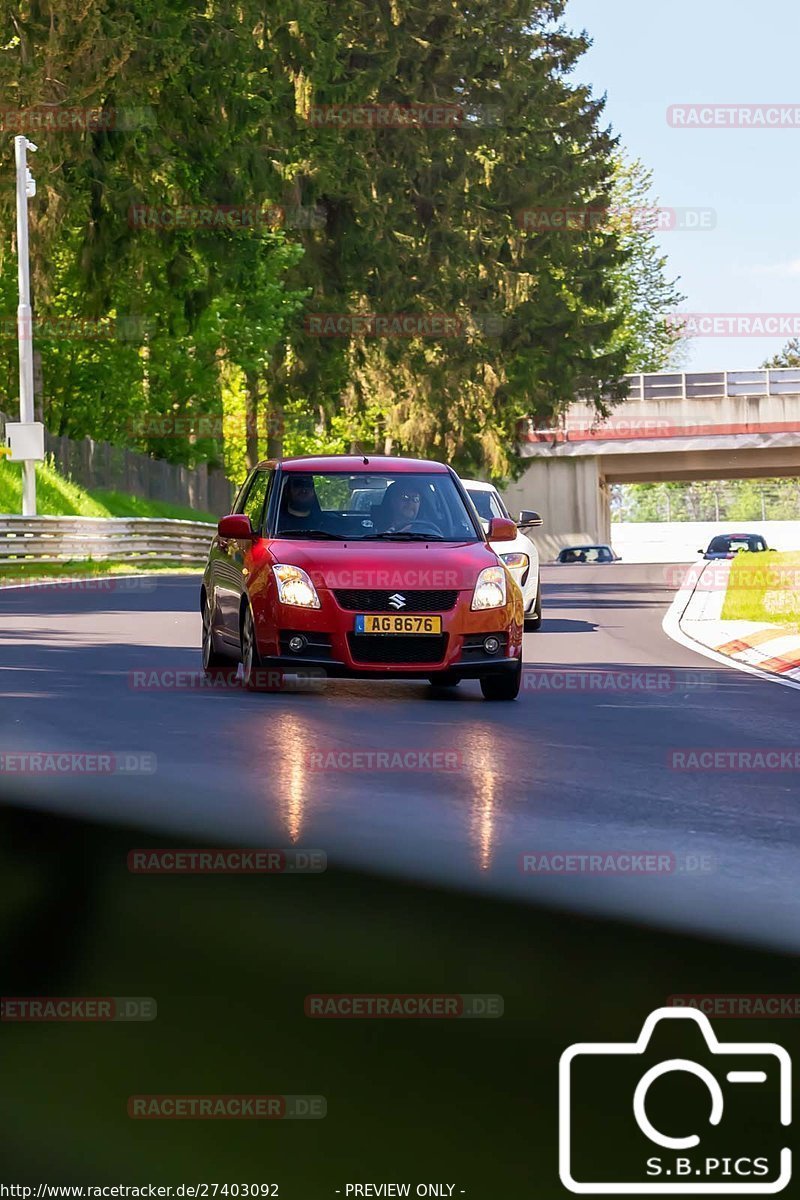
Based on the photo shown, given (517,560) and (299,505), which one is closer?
(299,505)

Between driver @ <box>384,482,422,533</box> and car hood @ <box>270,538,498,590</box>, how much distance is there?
0.49m

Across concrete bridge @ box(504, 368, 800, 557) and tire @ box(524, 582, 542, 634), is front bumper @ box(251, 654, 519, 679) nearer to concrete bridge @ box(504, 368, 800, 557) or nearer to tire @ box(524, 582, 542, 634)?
tire @ box(524, 582, 542, 634)

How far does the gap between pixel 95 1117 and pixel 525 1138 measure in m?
1.00

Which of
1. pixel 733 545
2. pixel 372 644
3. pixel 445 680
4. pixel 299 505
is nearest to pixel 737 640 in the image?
pixel 445 680

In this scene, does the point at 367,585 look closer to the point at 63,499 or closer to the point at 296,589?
the point at 296,589

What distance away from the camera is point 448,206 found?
64.0 meters

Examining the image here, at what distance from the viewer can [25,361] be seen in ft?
137

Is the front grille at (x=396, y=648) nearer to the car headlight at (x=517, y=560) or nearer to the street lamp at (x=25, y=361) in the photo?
the car headlight at (x=517, y=560)

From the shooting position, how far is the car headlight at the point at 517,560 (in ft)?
74.9

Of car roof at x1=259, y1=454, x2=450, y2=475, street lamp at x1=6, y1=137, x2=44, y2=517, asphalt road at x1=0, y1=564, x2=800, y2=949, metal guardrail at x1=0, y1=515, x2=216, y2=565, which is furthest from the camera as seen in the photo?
street lamp at x1=6, y1=137, x2=44, y2=517

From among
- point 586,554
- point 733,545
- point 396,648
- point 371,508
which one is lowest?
point 586,554

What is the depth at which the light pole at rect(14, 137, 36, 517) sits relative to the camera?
3962cm

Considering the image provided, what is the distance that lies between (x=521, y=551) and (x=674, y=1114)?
18387mm

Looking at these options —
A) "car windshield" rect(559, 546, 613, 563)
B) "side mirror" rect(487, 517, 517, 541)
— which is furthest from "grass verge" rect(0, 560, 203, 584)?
"car windshield" rect(559, 546, 613, 563)
